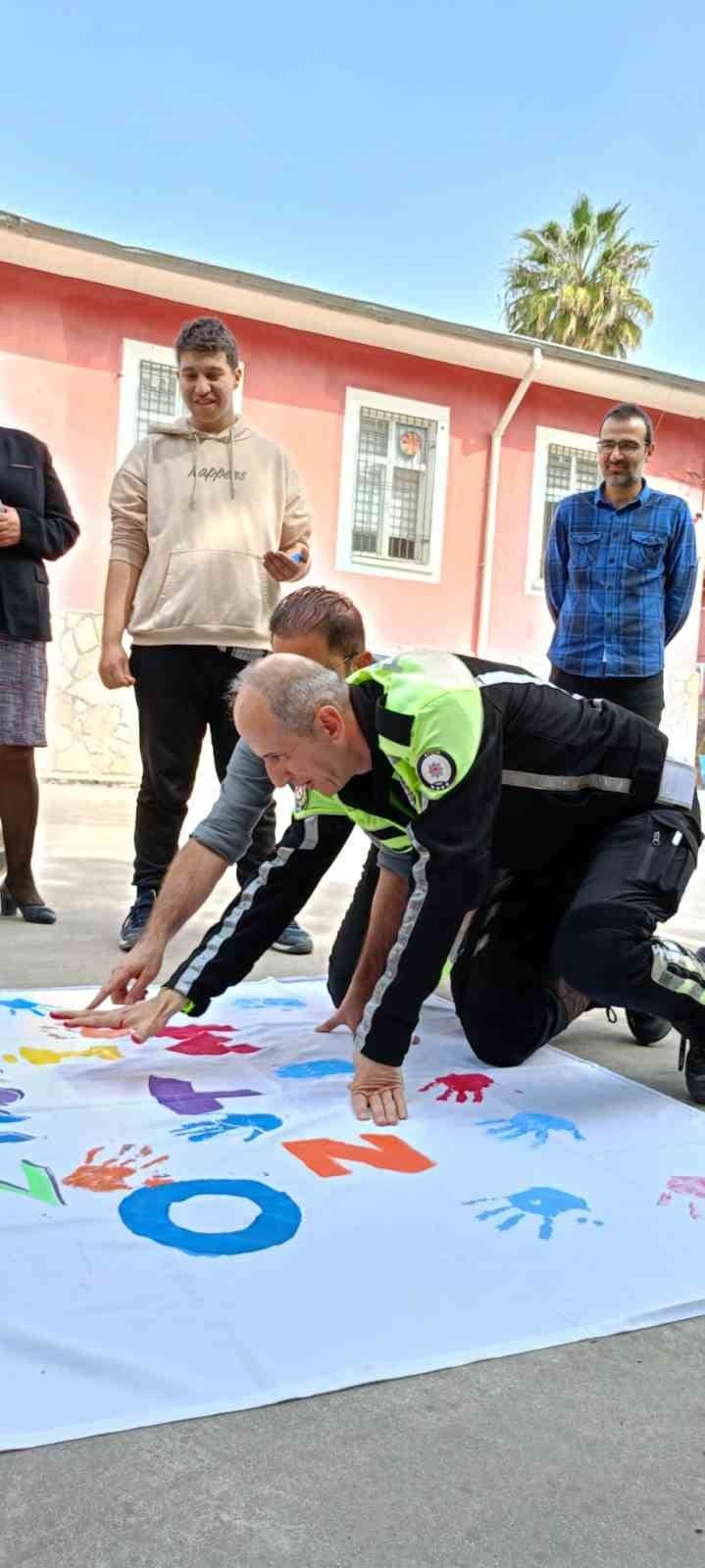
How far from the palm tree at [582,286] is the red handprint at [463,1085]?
59.3 ft

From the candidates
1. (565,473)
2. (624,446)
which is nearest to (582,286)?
(565,473)

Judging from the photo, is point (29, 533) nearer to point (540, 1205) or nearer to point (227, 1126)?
point (227, 1126)

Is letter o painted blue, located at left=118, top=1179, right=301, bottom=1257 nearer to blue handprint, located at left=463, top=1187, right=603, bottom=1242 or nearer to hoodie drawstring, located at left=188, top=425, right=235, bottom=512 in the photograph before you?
blue handprint, located at left=463, top=1187, right=603, bottom=1242

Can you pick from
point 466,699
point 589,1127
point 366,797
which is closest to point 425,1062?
point 589,1127

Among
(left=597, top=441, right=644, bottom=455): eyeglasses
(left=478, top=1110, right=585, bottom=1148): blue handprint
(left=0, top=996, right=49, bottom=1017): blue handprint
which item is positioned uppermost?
(left=597, top=441, right=644, bottom=455): eyeglasses

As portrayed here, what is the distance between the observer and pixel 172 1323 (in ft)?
4.32

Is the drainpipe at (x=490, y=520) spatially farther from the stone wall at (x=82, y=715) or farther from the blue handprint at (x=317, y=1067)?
the blue handprint at (x=317, y=1067)

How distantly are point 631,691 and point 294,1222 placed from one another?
211cm

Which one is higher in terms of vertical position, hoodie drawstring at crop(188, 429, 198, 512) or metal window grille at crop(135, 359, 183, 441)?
metal window grille at crop(135, 359, 183, 441)

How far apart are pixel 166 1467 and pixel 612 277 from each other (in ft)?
65.4

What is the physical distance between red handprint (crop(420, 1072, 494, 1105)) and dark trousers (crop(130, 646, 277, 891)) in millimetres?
1180

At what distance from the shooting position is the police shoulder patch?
1854 mm

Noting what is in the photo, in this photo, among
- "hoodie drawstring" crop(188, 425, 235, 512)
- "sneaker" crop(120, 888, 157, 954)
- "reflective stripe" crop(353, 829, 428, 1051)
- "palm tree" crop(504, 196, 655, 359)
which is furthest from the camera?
"palm tree" crop(504, 196, 655, 359)

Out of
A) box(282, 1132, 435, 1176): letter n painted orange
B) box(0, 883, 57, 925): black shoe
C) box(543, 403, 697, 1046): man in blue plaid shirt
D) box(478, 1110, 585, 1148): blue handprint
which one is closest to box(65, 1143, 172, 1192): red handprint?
box(282, 1132, 435, 1176): letter n painted orange
